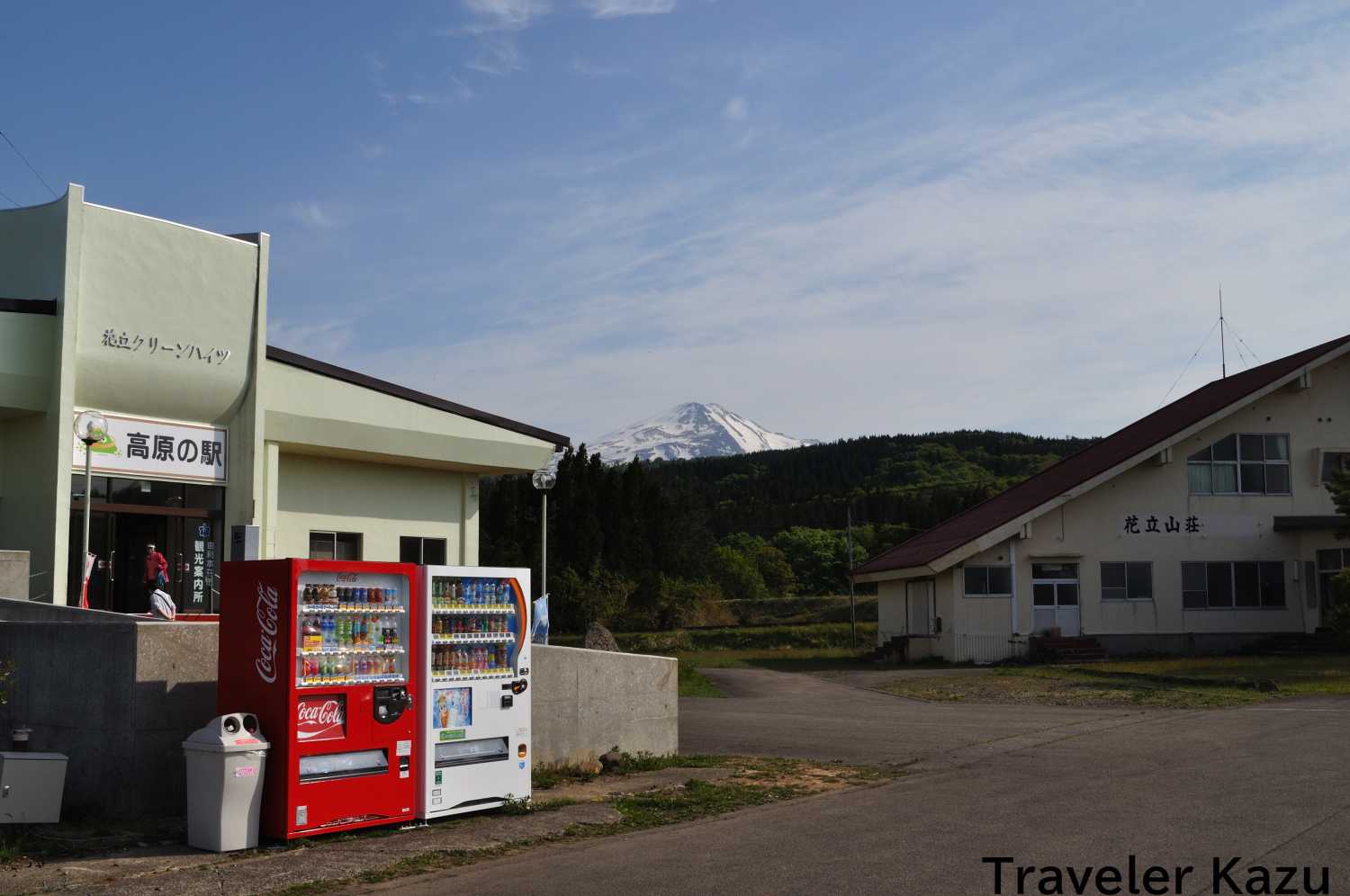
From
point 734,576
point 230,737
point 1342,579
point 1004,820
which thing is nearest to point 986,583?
point 1342,579

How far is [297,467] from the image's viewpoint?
23.9 meters

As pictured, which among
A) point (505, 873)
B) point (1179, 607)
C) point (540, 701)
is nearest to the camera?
point (505, 873)

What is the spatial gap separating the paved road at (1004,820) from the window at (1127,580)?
17.6m

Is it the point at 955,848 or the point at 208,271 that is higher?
the point at 208,271

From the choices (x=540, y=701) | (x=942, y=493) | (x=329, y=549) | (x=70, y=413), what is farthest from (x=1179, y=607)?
(x=942, y=493)

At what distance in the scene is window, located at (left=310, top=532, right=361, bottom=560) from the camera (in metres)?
24.2

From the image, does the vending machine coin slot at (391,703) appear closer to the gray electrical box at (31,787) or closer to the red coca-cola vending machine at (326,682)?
the red coca-cola vending machine at (326,682)

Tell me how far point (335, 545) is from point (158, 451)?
4.56 m

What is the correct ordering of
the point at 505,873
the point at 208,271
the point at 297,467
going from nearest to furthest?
the point at 505,873, the point at 208,271, the point at 297,467

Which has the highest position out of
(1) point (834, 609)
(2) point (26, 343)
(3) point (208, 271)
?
(3) point (208, 271)

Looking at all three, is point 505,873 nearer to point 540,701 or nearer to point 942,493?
point 540,701

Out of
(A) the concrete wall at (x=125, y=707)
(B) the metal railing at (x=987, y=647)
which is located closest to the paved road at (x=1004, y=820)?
(A) the concrete wall at (x=125, y=707)

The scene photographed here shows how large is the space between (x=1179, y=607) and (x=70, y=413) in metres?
28.9

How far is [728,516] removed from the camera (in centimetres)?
11306
